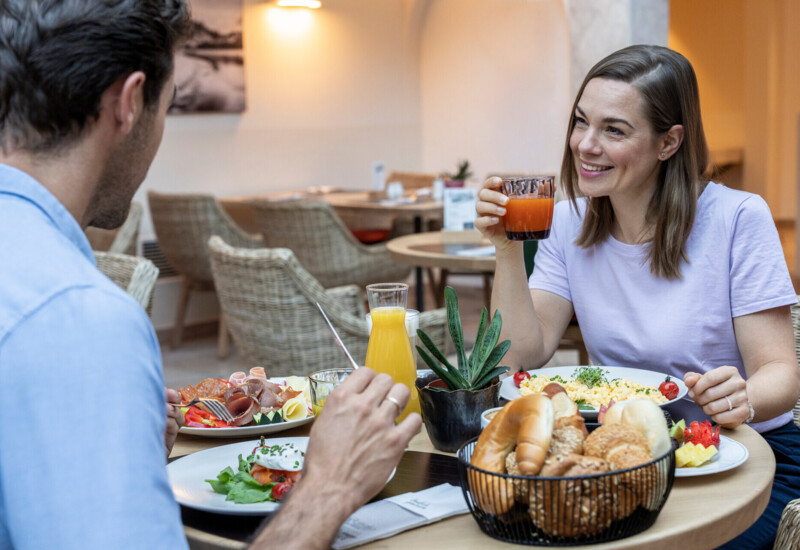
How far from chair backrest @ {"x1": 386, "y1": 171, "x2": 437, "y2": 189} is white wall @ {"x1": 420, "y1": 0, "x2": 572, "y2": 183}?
916 mm

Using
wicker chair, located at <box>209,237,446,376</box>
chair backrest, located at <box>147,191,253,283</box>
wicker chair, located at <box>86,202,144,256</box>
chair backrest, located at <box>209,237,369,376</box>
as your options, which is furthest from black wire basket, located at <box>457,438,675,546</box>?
chair backrest, located at <box>147,191,253,283</box>

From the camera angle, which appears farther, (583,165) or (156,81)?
(583,165)

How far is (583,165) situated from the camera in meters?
1.89

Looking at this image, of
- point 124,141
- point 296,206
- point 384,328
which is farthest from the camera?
point 296,206

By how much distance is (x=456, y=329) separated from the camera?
4.50 feet

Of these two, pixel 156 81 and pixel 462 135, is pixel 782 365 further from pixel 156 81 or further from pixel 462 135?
pixel 462 135

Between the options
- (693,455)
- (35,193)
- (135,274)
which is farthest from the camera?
Answer: (135,274)

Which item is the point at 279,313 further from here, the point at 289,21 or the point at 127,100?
the point at 289,21

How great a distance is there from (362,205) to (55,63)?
4.83 metres

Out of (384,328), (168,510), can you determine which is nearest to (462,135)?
(384,328)

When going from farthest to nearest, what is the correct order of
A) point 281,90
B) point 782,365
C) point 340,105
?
point 340,105, point 281,90, point 782,365

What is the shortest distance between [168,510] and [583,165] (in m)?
1.33

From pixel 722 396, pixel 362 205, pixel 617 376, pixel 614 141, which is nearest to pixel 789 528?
pixel 722 396

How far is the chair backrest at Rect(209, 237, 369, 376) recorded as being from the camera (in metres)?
3.03
